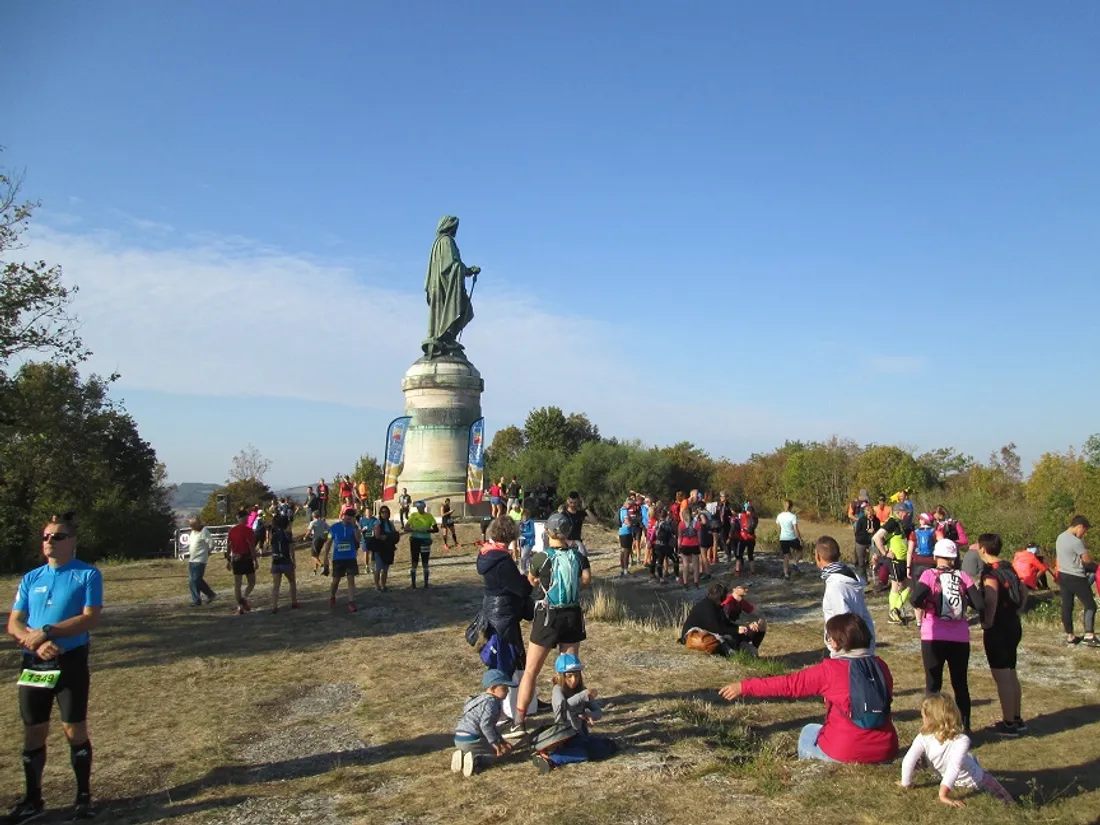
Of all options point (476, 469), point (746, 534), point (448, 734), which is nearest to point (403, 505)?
point (476, 469)

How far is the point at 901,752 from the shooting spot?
18.0 feet

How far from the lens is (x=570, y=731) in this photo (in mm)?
5324

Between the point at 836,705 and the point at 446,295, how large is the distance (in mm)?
24496

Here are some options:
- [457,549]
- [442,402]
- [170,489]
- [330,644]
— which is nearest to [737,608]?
[330,644]

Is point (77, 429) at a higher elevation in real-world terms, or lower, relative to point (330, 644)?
higher

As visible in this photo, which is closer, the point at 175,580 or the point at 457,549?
the point at 175,580

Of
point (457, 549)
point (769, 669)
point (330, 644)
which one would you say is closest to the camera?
point (769, 669)

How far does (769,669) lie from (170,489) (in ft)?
173

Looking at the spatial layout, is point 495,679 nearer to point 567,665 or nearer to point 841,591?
point 567,665

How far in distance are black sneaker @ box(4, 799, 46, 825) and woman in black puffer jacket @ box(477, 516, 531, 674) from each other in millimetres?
2888

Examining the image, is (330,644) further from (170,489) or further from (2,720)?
(170,489)

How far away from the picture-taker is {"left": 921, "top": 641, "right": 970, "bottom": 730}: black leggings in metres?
5.86

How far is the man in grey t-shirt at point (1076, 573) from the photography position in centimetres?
920

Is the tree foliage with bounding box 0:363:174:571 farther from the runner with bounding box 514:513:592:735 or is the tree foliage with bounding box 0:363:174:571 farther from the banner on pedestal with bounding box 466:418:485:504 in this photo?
the runner with bounding box 514:513:592:735
